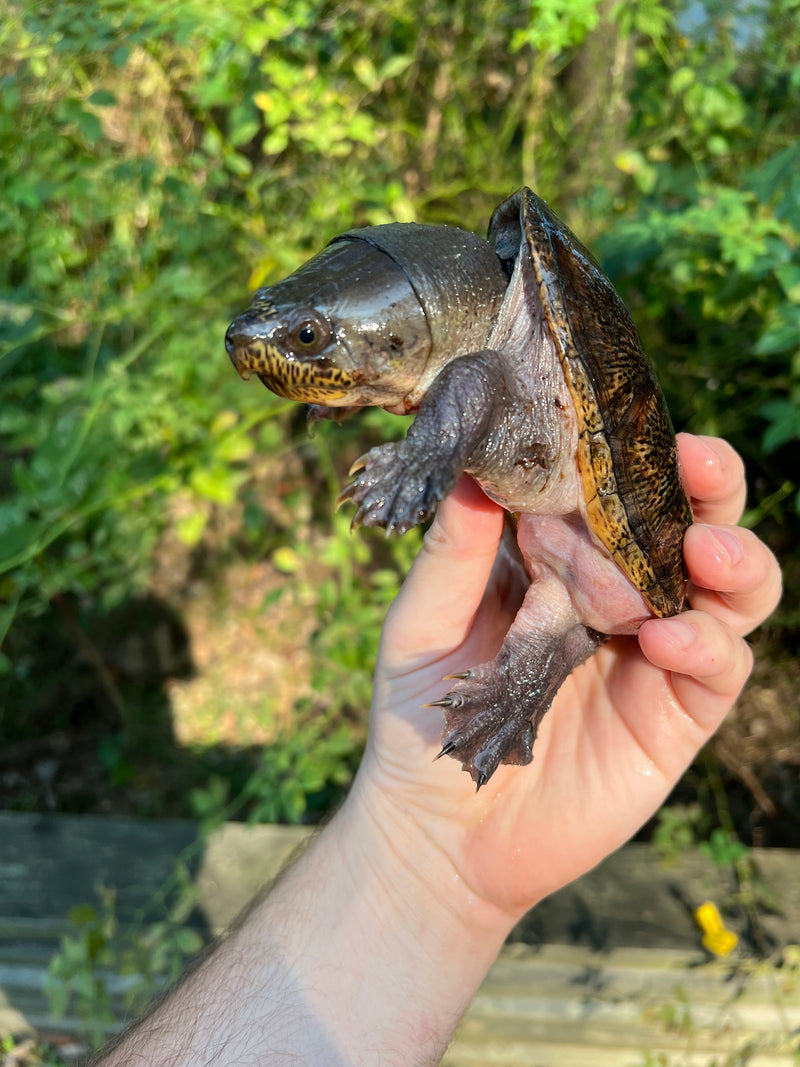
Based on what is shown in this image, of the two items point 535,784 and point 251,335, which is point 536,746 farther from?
point 251,335

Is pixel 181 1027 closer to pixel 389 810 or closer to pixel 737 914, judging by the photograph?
pixel 389 810

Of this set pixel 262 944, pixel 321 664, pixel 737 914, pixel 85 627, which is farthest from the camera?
pixel 85 627

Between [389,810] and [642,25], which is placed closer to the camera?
[389,810]

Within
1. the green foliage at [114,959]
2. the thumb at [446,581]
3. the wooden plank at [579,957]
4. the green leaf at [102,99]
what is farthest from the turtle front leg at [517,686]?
the green leaf at [102,99]

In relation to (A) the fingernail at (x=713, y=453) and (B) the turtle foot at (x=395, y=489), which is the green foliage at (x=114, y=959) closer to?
(B) the turtle foot at (x=395, y=489)

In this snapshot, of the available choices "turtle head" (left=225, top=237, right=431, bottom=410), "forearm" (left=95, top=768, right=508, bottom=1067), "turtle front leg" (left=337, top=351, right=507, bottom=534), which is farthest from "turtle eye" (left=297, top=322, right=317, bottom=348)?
"forearm" (left=95, top=768, right=508, bottom=1067)

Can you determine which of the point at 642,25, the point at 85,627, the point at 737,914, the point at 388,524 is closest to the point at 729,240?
the point at 642,25

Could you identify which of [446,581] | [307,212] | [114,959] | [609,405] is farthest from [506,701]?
[307,212]
